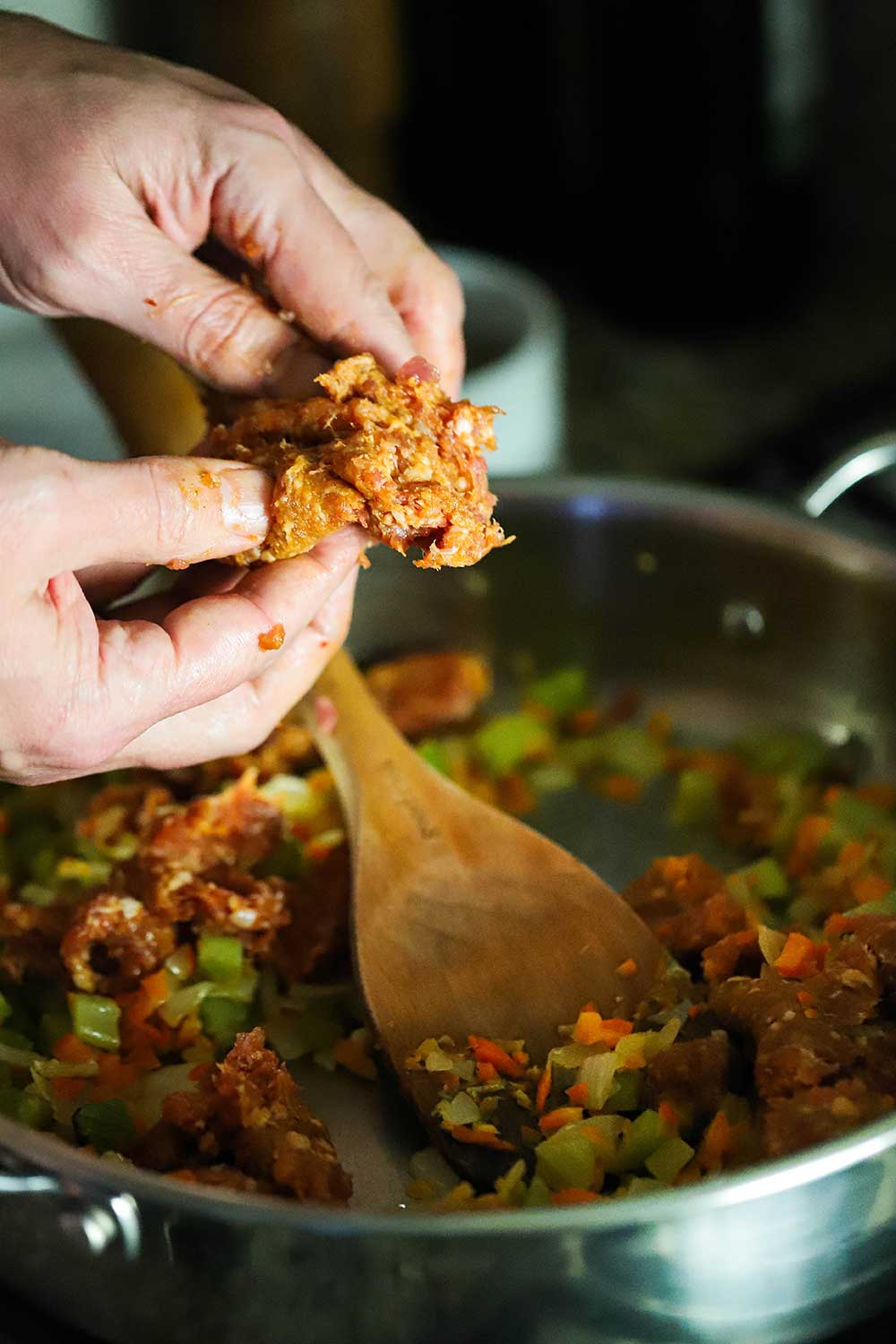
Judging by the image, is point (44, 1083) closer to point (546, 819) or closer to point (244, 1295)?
point (244, 1295)

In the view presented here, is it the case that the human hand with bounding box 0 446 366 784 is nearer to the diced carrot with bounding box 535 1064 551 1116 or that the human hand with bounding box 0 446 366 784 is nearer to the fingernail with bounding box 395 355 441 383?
the fingernail with bounding box 395 355 441 383

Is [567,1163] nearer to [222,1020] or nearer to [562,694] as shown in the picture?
[222,1020]

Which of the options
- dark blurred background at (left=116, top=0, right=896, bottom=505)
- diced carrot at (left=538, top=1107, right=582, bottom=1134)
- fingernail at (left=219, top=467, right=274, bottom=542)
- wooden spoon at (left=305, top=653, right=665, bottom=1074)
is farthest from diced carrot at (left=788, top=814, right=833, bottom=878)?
dark blurred background at (left=116, top=0, right=896, bottom=505)

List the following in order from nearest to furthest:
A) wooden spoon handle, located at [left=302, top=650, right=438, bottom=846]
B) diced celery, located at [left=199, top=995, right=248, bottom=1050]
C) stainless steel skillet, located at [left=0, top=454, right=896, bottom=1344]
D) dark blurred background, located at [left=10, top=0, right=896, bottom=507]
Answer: stainless steel skillet, located at [left=0, top=454, right=896, bottom=1344] → diced celery, located at [left=199, top=995, right=248, bottom=1050] → wooden spoon handle, located at [left=302, top=650, right=438, bottom=846] → dark blurred background, located at [left=10, top=0, right=896, bottom=507]

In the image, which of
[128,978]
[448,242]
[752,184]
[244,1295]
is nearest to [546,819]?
[128,978]

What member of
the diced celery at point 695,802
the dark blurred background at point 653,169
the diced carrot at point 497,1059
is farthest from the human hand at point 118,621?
the dark blurred background at point 653,169

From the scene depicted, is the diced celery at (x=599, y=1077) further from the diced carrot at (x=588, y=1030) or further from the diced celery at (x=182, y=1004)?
the diced celery at (x=182, y=1004)
